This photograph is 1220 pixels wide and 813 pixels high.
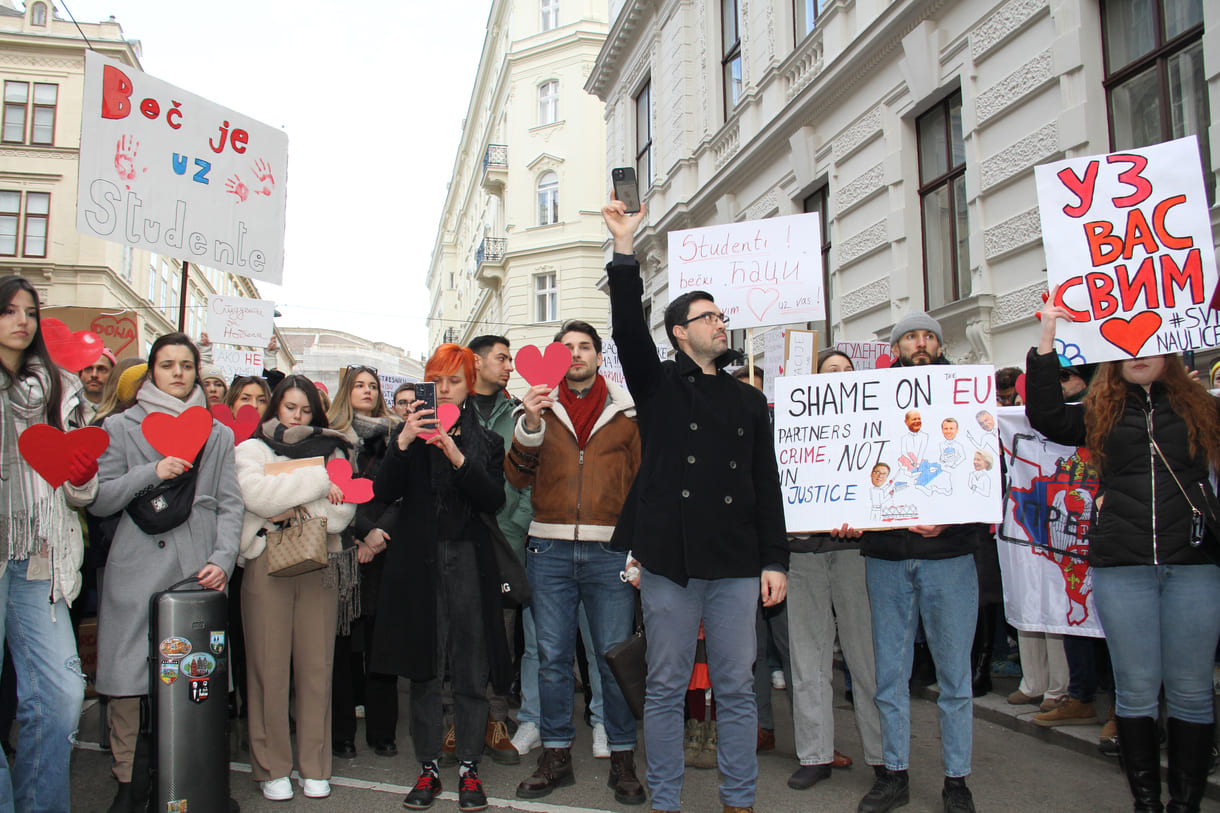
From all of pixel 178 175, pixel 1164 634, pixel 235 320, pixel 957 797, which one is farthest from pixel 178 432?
pixel 235 320

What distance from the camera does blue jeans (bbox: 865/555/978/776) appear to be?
384 cm

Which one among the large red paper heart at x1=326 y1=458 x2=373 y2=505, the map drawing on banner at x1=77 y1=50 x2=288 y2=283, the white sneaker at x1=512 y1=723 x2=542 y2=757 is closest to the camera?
the large red paper heart at x1=326 y1=458 x2=373 y2=505

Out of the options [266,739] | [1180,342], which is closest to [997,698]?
[1180,342]

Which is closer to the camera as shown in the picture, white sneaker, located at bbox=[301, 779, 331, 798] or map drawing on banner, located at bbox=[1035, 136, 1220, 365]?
map drawing on banner, located at bbox=[1035, 136, 1220, 365]

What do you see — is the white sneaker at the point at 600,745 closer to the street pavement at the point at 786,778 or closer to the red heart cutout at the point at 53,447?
the street pavement at the point at 786,778

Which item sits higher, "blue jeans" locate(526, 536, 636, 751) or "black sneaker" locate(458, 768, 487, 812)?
"blue jeans" locate(526, 536, 636, 751)

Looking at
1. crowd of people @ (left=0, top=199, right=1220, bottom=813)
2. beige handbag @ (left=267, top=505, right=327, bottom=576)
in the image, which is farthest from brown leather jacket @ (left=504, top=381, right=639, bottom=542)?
beige handbag @ (left=267, top=505, right=327, bottom=576)

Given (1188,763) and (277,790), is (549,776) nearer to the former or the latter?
(277,790)

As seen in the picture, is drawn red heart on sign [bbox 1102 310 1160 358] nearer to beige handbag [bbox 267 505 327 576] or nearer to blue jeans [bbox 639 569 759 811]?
blue jeans [bbox 639 569 759 811]

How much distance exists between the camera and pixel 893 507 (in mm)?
4020

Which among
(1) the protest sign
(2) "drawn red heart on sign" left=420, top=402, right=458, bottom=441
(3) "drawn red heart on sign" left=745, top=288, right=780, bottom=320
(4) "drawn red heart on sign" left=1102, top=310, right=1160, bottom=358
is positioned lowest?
(2) "drawn red heart on sign" left=420, top=402, right=458, bottom=441

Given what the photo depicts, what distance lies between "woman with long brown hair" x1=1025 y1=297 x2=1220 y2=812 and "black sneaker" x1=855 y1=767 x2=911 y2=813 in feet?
2.91

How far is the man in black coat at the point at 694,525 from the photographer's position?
3.47 m

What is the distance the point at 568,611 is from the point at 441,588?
64cm
